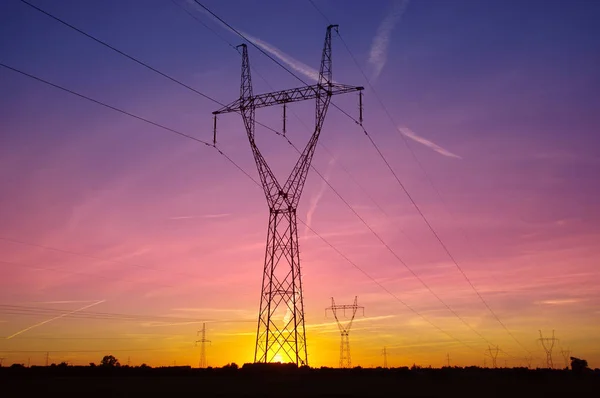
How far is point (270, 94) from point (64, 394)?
98.8ft

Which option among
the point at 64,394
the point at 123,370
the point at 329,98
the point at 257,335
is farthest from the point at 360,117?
the point at 123,370

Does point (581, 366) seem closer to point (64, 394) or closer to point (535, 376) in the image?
point (535, 376)

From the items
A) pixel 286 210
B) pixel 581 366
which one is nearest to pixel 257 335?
pixel 286 210

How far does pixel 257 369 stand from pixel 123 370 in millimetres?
49727

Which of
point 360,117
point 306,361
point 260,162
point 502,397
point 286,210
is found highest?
point 360,117

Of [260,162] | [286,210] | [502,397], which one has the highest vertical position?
[260,162]

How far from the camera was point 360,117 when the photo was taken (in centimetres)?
5584

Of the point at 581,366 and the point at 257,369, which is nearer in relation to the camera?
the point at 257,369

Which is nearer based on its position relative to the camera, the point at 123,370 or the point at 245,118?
the point at 245,118

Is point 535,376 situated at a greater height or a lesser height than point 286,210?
lesser

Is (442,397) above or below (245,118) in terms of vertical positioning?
below

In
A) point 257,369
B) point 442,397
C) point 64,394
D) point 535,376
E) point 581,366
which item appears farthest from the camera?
point 581,366

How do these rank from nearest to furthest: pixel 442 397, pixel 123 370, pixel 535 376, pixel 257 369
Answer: pixel 442 397, pixel 257 369, pixel 123 370, pixel 535 376

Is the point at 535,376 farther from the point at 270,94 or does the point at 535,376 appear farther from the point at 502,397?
the point at 270,94
